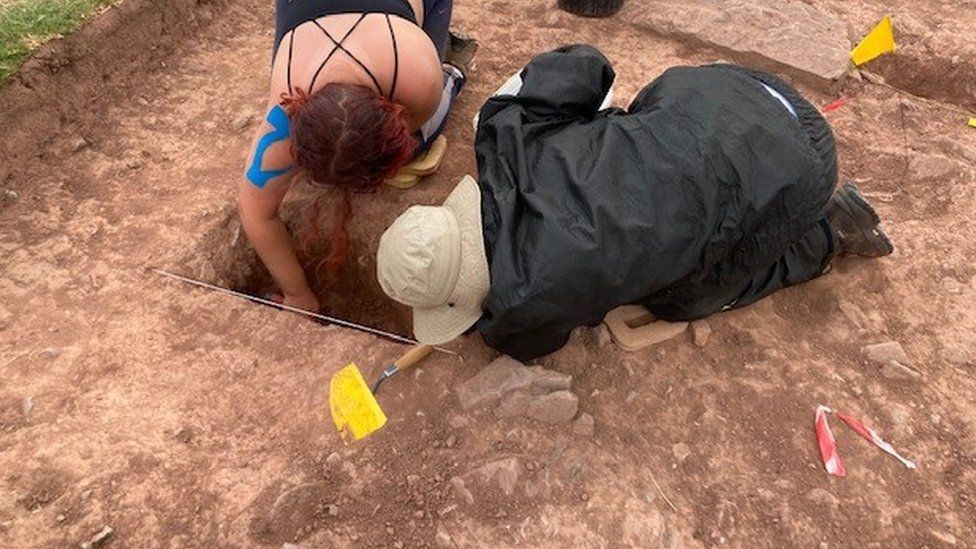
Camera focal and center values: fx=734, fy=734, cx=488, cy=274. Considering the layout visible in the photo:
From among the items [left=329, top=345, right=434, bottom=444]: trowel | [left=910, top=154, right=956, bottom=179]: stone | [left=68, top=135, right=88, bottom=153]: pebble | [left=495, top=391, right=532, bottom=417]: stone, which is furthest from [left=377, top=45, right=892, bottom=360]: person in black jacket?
[left=68, top=135, right=88, bottom=153]: pebble

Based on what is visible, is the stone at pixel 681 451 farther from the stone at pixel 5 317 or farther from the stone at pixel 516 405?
the stone at pixel 5 317

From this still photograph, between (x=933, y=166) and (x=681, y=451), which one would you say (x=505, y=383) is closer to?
(x=681, y=451)

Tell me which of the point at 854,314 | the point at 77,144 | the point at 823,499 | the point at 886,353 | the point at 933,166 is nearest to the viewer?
the point at 823,499

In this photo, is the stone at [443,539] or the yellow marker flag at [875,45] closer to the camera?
Result: the stone at [443,539]

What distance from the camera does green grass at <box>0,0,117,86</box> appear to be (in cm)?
271

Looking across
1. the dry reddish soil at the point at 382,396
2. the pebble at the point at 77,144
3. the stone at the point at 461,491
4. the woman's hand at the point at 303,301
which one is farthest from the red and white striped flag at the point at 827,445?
the pebble at the point at 77,144

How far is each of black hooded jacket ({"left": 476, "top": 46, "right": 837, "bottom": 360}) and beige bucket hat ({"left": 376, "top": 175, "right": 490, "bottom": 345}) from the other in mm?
37

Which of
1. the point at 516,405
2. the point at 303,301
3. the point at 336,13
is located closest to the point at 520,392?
the point at 516,405

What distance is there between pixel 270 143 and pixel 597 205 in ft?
3.49

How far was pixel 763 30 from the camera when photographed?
142 inches

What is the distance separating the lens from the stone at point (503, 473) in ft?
6.26

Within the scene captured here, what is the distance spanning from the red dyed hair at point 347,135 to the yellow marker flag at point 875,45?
263 cm

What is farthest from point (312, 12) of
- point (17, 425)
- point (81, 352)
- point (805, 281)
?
point (805, 281)

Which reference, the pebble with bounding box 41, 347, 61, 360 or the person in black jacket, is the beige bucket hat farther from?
the pebble with bounding box 41, 347, 61, 360
